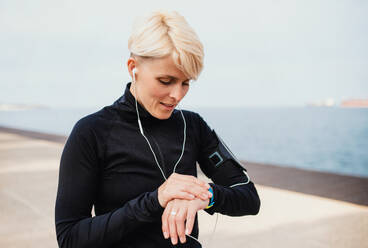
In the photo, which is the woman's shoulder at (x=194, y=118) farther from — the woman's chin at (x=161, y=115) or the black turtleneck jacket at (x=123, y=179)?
the woman's chin at (x=161, y=115)

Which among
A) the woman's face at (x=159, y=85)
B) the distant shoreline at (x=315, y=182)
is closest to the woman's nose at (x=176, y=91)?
the woman's face at (x=159, y=85)

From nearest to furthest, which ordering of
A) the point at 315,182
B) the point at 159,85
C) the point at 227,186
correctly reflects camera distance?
1. the point at 159,85
2. the point at 227,186
3. the point at 315,182

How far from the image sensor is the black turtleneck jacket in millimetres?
986

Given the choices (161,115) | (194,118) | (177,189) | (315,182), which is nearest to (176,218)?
(177,189)

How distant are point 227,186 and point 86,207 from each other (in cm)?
53

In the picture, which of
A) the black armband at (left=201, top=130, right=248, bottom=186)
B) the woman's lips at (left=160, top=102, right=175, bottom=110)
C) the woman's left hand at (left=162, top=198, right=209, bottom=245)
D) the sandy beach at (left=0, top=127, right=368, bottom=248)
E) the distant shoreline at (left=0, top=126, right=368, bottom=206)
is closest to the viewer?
the woman's left hand at (left=162, top=198, right=209, bottom=245)

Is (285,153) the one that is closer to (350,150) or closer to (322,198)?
(350,150)

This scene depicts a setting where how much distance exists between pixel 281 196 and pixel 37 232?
293cm

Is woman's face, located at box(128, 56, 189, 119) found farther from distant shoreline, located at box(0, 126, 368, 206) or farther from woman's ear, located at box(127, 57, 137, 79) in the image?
distant shoreline, located at box(0, 126, 368, 206)

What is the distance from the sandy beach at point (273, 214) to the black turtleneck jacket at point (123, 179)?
6.70ft

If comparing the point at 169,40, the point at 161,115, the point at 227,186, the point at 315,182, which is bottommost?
the point at 315,182

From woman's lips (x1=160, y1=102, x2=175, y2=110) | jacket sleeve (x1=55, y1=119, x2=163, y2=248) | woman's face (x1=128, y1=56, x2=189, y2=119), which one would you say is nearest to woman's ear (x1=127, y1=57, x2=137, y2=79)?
woman's face (x1=128, y1=56, x2=189, y2=119)

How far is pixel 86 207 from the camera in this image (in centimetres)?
104

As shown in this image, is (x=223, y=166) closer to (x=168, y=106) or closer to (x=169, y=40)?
(x=168, y=106)
